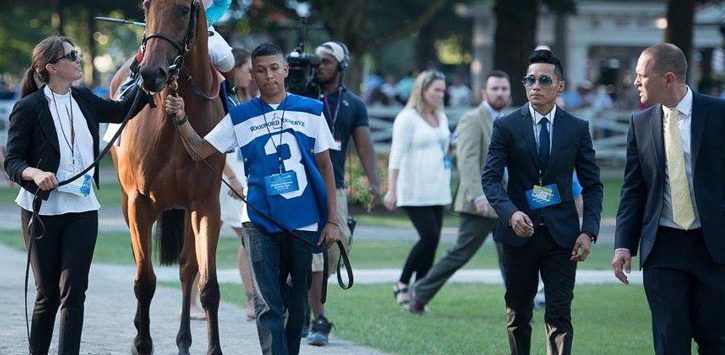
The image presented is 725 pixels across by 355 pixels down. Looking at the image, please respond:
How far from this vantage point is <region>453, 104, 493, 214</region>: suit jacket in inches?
483

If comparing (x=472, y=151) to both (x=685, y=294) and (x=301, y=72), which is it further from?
(x=685, y=294)

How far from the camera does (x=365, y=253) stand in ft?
58.6

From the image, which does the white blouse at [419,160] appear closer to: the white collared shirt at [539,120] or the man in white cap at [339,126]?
the man in white cap at [339,126]

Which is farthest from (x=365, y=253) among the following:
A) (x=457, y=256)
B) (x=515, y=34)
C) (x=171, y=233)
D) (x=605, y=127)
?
(x=605, y=127)

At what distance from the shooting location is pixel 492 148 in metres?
8.48

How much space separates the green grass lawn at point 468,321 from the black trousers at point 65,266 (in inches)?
107

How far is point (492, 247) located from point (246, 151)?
1154 cm

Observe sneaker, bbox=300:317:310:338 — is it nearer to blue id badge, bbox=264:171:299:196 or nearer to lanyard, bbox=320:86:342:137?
lanyard, bbox=320:86:342:137

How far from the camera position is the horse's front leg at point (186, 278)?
963 centimetres

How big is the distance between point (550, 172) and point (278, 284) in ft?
5.38

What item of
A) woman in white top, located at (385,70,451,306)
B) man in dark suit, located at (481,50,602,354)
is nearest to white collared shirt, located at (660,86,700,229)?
man in dark suit, located at (481,50,602,354)

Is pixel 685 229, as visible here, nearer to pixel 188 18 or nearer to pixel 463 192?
pixel 188 18

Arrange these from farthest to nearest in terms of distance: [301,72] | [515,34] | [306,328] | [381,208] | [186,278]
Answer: [515,34] < [381,208] < [301,72] < [306,328] < [186,278]

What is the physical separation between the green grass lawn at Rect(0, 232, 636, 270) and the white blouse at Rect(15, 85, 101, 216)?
780 cm
